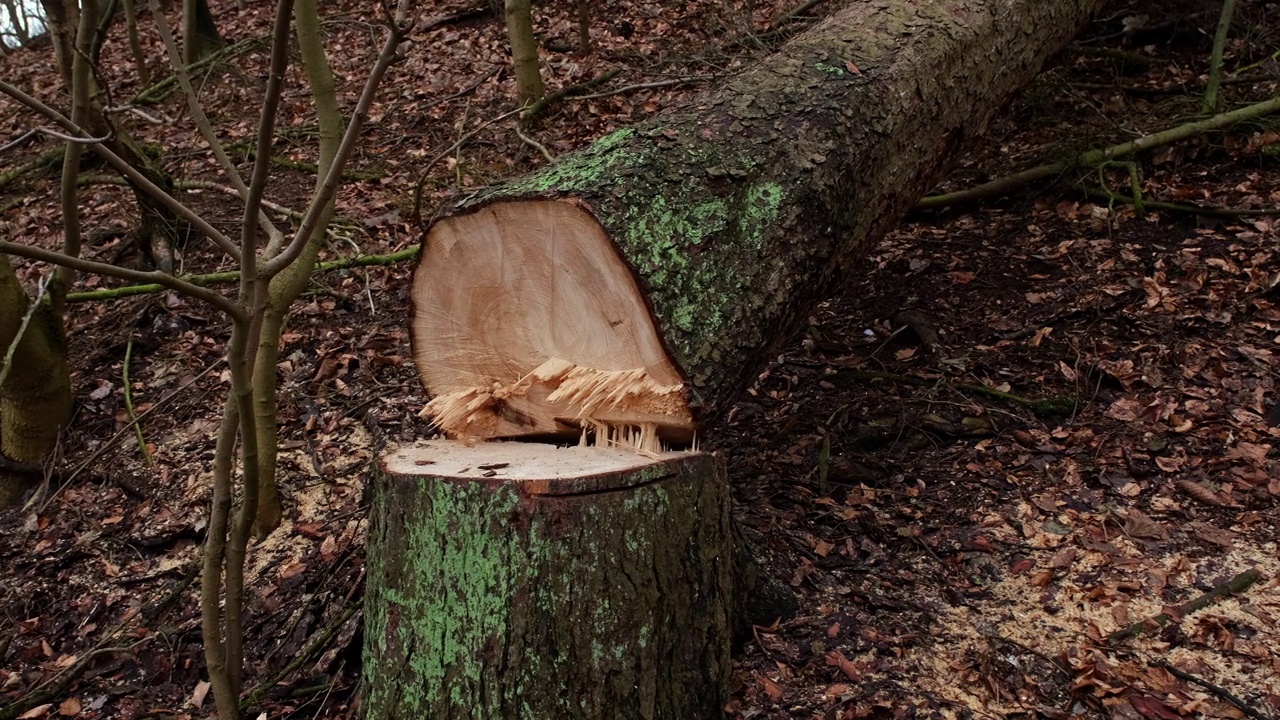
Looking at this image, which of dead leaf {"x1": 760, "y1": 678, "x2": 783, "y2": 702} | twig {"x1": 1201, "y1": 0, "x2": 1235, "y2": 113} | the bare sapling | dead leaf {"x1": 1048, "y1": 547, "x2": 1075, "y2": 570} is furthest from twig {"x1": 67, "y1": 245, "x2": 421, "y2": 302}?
twig {"x1": 1201, "y1": 0, "x2": 1235, "y2": 113}

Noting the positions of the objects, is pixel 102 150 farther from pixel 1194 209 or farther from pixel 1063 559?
pixel 1194 209

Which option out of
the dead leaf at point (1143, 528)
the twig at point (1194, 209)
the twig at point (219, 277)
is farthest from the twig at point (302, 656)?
the twig at point (1194, 209)

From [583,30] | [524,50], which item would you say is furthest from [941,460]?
[583,30]

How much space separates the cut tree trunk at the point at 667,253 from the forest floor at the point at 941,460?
1.03 feet

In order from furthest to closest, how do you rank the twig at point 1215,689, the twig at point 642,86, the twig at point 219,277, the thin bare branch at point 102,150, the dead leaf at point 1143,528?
the twig at point 642,86
the twig at point 219,277
the dead leaf at point 1143,528
the twig at point 1215,689
the thin bare branch at point 102,150

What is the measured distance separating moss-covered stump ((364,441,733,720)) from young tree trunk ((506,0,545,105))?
15.0ft

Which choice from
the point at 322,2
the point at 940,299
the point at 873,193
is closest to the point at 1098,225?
the point at 940,299

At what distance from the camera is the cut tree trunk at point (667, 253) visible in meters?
2.18

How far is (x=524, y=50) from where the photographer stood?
6.11 meters

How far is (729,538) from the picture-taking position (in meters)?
2.30

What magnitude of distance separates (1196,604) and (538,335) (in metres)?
1.98

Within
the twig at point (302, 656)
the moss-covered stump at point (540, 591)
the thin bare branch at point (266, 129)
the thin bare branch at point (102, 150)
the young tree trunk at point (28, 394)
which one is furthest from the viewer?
the young tree trunk at point (28, 394)

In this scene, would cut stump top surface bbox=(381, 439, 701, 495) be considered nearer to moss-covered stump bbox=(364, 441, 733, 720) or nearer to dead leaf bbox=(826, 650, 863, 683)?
moss-covered stump bbox=(364, 441, 733, 720)

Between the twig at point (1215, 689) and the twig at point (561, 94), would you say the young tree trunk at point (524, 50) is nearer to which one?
the twig at point (561, 94)
